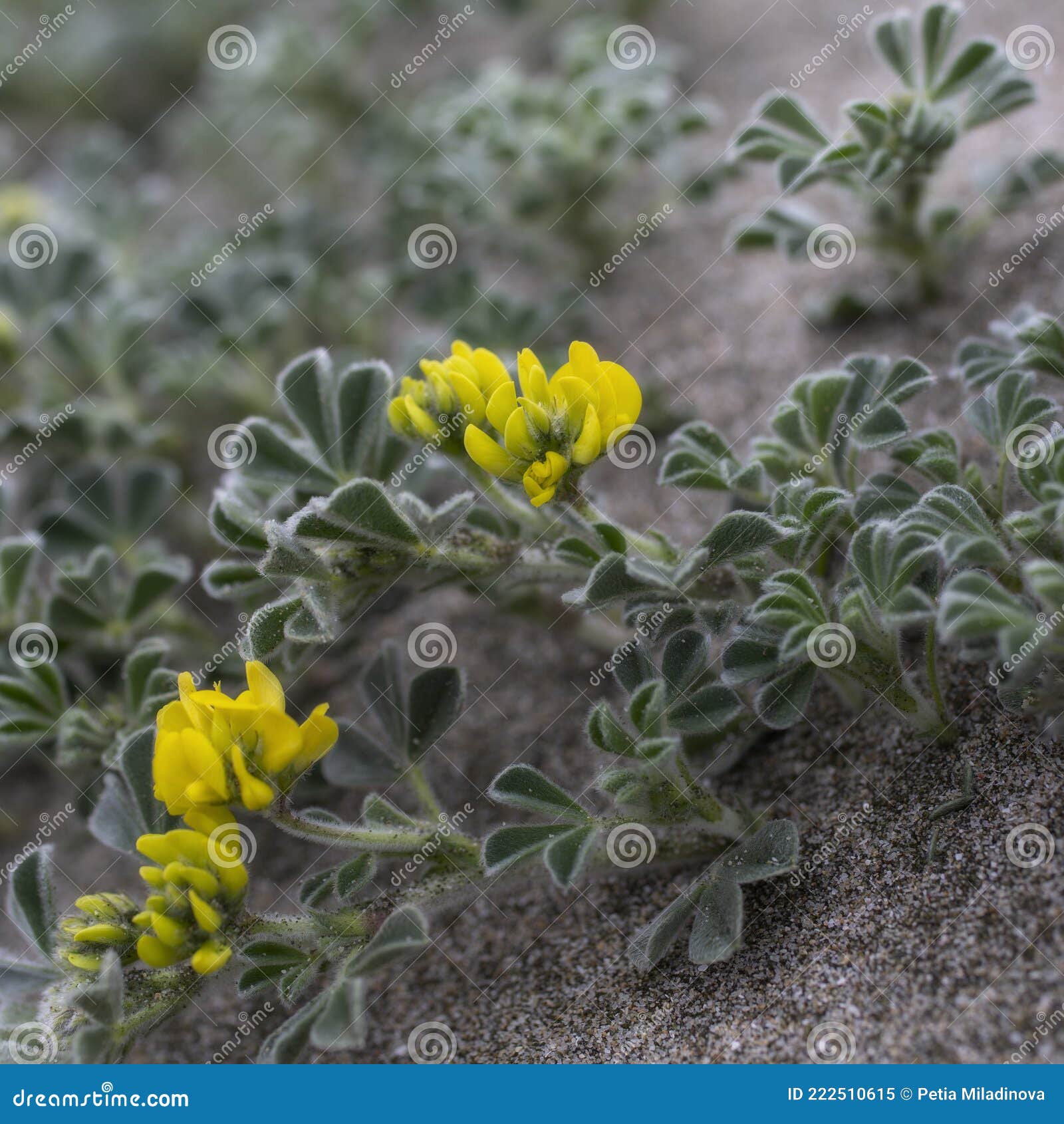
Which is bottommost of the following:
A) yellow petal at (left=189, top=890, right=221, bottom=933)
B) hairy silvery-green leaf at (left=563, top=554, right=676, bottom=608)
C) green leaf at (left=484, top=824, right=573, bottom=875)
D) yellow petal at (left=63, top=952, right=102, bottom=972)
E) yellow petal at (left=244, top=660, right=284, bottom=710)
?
yellow petal at (left=63, top=952, right=102, bottom=972)

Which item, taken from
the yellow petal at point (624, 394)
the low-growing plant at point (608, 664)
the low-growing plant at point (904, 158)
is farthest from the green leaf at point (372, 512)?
the low-growing plant at point (904, 158)

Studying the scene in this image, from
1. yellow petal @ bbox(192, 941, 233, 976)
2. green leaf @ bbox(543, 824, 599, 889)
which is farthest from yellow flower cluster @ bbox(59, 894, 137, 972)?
green leaf @ bbox(543, 824, 599, 889)

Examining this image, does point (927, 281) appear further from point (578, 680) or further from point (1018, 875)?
point (1018, 875)

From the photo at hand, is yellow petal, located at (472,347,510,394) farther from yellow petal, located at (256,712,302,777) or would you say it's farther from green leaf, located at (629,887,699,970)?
green leaf, located at (629,887,699,970)

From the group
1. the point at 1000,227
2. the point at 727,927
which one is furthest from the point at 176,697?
the point at 1000,227

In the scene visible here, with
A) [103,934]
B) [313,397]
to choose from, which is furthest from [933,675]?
[103,934]

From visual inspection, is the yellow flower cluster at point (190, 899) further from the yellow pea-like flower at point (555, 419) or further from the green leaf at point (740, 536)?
the green leaf at point (740, 536)
